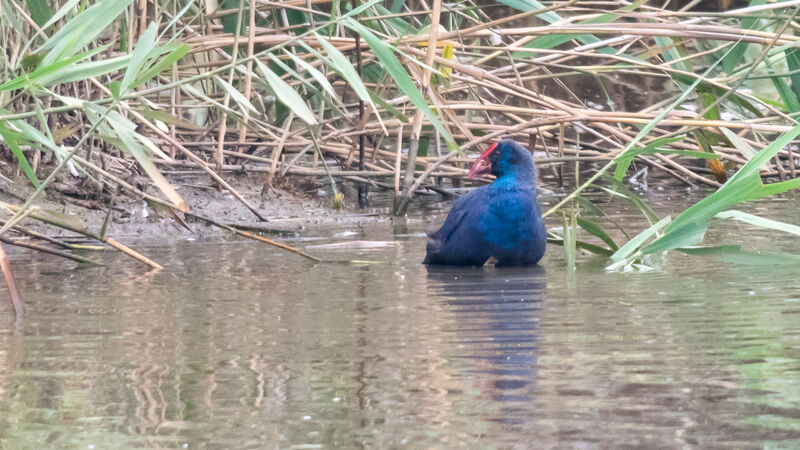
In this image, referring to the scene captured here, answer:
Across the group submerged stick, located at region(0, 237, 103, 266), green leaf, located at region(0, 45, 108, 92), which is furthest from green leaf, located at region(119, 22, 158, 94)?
submerged stick, located at region(0, 237, 103, 266)

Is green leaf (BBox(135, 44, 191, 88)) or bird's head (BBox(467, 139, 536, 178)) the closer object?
green leaf (BBox(135, 44, 191, 88))

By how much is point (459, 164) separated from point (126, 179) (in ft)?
7.74

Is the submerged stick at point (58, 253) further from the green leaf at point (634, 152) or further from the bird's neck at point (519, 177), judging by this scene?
the green leaf at point (634, 152)

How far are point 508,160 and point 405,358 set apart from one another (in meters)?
2.14

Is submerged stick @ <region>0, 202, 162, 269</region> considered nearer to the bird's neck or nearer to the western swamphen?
the western swamphen

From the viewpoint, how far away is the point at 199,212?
6527mm

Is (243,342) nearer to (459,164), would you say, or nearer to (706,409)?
(706,409)

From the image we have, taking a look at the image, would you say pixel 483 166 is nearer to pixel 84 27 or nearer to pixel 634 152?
pixel 634 152

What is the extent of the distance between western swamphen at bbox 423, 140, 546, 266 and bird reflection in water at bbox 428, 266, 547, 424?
6cm

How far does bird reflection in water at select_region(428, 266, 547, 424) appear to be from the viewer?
8.41ft

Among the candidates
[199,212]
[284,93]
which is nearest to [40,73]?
[284,93]

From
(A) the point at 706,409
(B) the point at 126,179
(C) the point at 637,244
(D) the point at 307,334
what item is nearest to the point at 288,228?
(B) the point at 126,179

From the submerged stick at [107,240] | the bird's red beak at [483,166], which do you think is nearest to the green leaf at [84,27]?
the submerged stick at [107,240]

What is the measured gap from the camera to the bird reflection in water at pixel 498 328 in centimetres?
256
